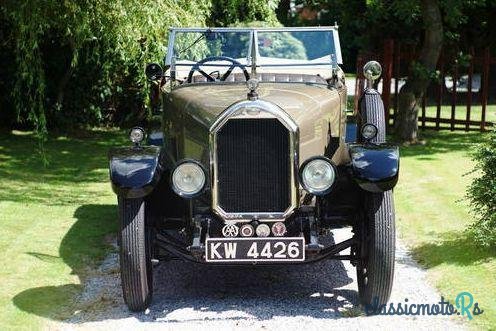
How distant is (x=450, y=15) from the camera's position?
45.2 ft

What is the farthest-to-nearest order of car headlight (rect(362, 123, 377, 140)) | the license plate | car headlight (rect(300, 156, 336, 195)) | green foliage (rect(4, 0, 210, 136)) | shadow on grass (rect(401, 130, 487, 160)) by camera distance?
1. shadow on grass (rect(401, 130, 487, 160))
2. green foliage (rect(4, 0, 210, 136))
3. car headlight (rect(362, 123, 377, 140))
4. car headlight (rect(300, 156, 336, 195))
5. the license plate

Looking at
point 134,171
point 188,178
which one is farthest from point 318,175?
point 134,171

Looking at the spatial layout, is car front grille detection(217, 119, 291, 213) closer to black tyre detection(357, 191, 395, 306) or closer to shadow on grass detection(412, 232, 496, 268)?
black tyre detection(357, 191, 395, 306)

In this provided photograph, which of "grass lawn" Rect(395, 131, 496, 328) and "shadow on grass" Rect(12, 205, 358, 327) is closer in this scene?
"shadow on grass" Rect(12, 205, 358, 327)

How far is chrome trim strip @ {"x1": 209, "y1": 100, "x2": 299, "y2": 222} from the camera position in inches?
208

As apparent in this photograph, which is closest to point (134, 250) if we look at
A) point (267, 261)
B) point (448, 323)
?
point (267, 261)

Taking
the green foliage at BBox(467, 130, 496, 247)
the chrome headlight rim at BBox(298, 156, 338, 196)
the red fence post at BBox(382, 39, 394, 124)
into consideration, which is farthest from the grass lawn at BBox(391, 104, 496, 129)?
the chrome headlight rim at BBox(298, 156, 338, 196)

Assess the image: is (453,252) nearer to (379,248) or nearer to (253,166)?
(379,248)

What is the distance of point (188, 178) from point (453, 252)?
2.81 metres

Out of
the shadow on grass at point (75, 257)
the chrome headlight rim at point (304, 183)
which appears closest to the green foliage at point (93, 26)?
the shadow on grass at point (75, 257)

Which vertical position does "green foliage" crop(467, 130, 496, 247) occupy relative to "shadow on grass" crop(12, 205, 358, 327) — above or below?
above

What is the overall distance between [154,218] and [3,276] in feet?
4.74

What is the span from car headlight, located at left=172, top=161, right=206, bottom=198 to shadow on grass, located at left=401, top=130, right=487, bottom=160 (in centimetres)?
775

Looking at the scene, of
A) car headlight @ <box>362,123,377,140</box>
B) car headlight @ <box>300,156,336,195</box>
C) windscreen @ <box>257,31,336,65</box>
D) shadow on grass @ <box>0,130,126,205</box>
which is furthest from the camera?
shadow on grass @ <box>0,130,126,205</box>
